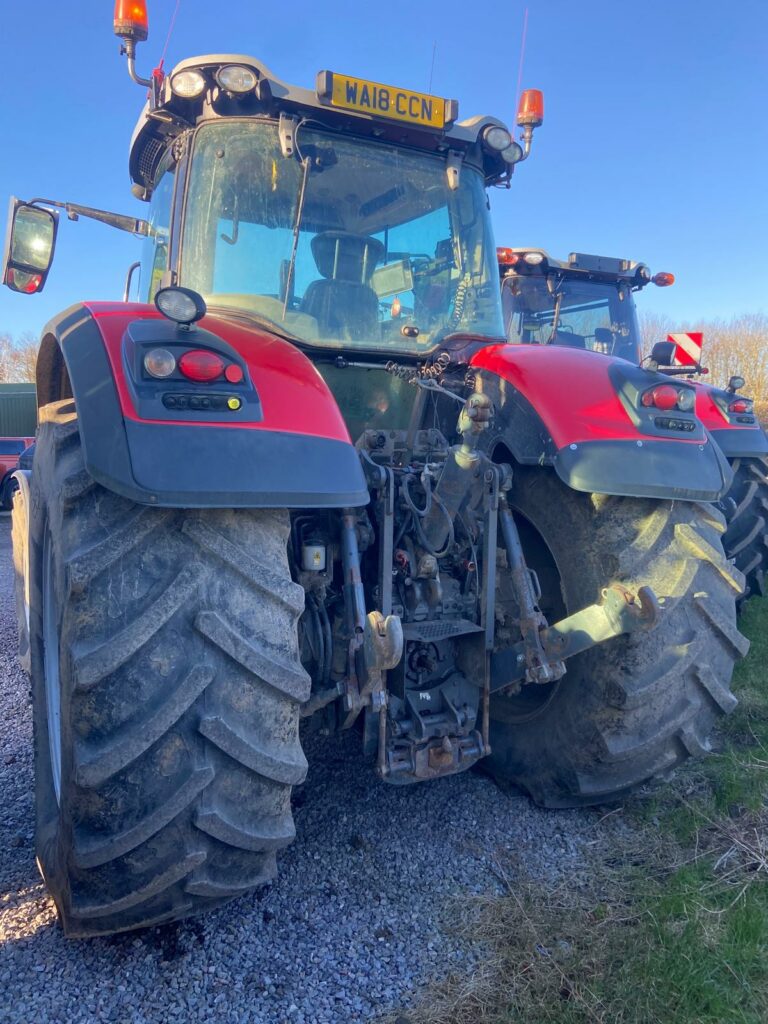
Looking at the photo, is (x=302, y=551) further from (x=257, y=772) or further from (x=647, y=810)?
(x=647, y=810)

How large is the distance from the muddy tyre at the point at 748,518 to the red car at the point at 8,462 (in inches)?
449

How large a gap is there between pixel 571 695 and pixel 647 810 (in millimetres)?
566

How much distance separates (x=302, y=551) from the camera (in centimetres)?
217

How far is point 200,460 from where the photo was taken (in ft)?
5.58

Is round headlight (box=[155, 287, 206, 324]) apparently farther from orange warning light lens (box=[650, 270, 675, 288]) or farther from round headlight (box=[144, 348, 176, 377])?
orange warning light lens (box=[650, 270, 675, 288])

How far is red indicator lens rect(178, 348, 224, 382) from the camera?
1834mm

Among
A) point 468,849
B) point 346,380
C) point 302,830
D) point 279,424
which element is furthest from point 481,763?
point 279,424

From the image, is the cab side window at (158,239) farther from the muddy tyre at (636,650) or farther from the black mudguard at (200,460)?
the muddy tyre at (636,650)

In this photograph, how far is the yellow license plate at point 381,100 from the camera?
8.72 ft

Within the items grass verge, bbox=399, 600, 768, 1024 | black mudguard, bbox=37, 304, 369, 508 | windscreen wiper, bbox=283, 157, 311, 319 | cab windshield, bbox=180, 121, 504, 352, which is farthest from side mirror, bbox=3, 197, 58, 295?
grass verge, bbox=399, 600, 768, 1024

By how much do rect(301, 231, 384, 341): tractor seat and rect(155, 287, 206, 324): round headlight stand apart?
83 cm

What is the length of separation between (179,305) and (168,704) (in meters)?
1.00

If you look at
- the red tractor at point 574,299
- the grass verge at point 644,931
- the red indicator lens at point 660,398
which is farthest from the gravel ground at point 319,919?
the red tractor at point 574,299

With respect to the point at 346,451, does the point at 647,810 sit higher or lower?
lower
